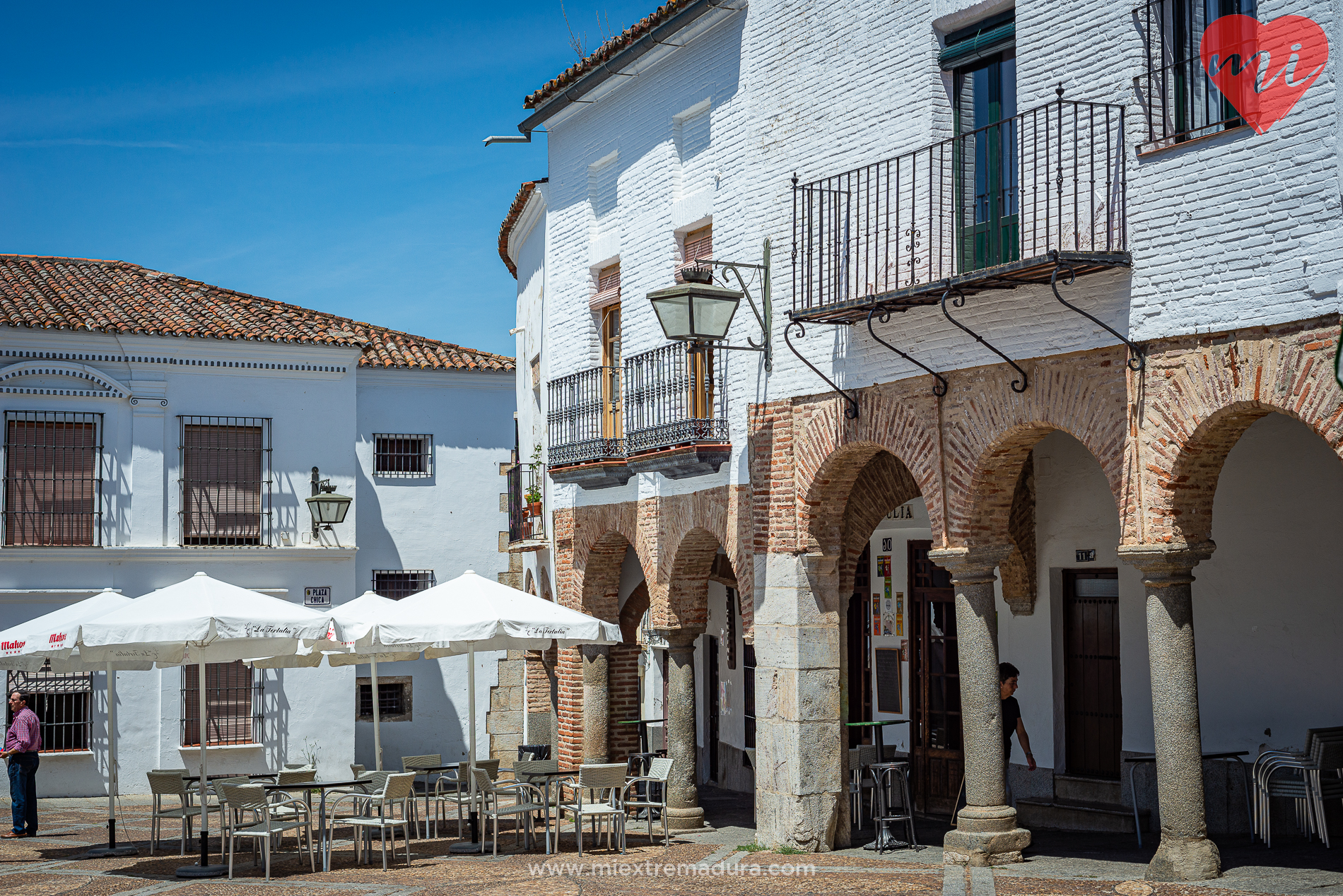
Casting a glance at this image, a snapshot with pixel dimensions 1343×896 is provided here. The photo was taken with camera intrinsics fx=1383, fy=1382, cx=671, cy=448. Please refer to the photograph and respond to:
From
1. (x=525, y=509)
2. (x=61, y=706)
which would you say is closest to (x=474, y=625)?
(x=525, y=509)

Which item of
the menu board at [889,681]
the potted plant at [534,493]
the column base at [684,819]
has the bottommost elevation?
the column base at [684,819]

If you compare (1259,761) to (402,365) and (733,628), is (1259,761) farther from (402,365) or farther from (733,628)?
(402,365)

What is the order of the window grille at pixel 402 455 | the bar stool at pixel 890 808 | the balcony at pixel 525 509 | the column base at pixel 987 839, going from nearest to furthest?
1. the column base at pixel 987 839
2. the bar stool at pixel 890 808
3. the balcony at pixel 525 509
4. the window grille at pixel 402 455

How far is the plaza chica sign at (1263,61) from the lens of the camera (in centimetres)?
859

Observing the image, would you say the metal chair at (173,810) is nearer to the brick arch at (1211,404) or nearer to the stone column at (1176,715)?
the stone column at (1176,715)

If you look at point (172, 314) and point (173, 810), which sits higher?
point (172, 314)

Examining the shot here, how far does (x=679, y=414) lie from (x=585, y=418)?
204 centimetres

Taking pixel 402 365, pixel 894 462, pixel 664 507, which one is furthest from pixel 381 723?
pixel 894 462

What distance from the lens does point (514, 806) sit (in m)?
13.5

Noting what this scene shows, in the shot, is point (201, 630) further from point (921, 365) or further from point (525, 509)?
point (525, 509)

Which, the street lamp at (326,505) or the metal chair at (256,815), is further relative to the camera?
the street lamp at (326,505)

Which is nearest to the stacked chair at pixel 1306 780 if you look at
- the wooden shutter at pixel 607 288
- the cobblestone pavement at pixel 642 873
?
the cobblestone pavement at pixel 642 873

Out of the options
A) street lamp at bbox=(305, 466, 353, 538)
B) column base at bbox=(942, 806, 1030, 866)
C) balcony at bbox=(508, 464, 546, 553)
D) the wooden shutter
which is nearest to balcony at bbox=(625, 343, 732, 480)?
the wooden shutter

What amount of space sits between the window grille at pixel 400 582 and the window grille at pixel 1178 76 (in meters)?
17.5
